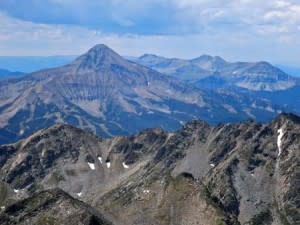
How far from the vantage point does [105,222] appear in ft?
542

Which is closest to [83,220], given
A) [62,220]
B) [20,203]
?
[62,220]

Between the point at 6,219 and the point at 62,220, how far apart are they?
52.5 feet

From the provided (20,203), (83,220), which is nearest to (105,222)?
(83,220)

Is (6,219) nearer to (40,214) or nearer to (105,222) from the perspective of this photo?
(40,214)

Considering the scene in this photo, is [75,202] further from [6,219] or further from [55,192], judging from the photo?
[6,219]

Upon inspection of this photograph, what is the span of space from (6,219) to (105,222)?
28387 mm

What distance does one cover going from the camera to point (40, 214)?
163 m

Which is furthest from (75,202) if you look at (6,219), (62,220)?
(6,219)

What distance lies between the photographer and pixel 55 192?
170 m

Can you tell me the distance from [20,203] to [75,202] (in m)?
16.3

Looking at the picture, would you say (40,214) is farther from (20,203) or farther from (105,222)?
(105,222)

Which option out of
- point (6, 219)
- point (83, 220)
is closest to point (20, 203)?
point (6, 219)

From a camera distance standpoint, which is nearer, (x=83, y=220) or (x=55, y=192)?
(x=83, y=220)

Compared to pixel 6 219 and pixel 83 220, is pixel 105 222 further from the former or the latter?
pixel 6 219
